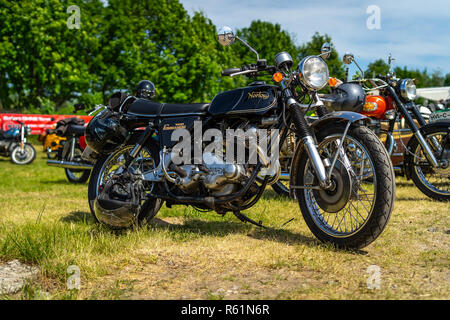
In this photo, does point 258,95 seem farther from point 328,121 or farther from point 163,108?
point 163,108

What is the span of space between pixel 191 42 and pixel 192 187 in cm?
2513

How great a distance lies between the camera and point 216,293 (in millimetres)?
2547

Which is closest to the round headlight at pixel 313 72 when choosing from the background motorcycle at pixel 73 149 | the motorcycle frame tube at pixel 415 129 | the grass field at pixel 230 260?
the grass field at pixel 230 260

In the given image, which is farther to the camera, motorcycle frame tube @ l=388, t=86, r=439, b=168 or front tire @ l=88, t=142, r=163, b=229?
motorcycle frame tube @ l=388, t=86, r=439, b=168

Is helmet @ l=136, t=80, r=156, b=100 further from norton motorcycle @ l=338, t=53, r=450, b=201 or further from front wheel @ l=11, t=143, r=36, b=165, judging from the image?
front wheel @ l=11, t=143, r=36, b=165

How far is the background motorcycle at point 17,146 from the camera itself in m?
14.3

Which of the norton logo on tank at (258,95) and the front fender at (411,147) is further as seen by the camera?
the front fender at (411,147)

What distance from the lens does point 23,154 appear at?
47.2 feet

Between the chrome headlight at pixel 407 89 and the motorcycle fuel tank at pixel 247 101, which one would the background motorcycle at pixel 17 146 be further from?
the motorcycle fuel tank at pixel 247 101

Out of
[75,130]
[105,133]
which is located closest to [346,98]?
[105,133]

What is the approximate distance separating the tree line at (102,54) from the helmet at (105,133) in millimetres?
21506

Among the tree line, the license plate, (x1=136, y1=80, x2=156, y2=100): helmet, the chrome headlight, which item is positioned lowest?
the license plate

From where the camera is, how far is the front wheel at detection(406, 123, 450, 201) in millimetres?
5477

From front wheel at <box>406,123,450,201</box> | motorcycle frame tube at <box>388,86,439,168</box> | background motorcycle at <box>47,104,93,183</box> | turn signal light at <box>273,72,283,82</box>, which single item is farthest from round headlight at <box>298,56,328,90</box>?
background motorcycle at <box>47,104,93,183</box>
